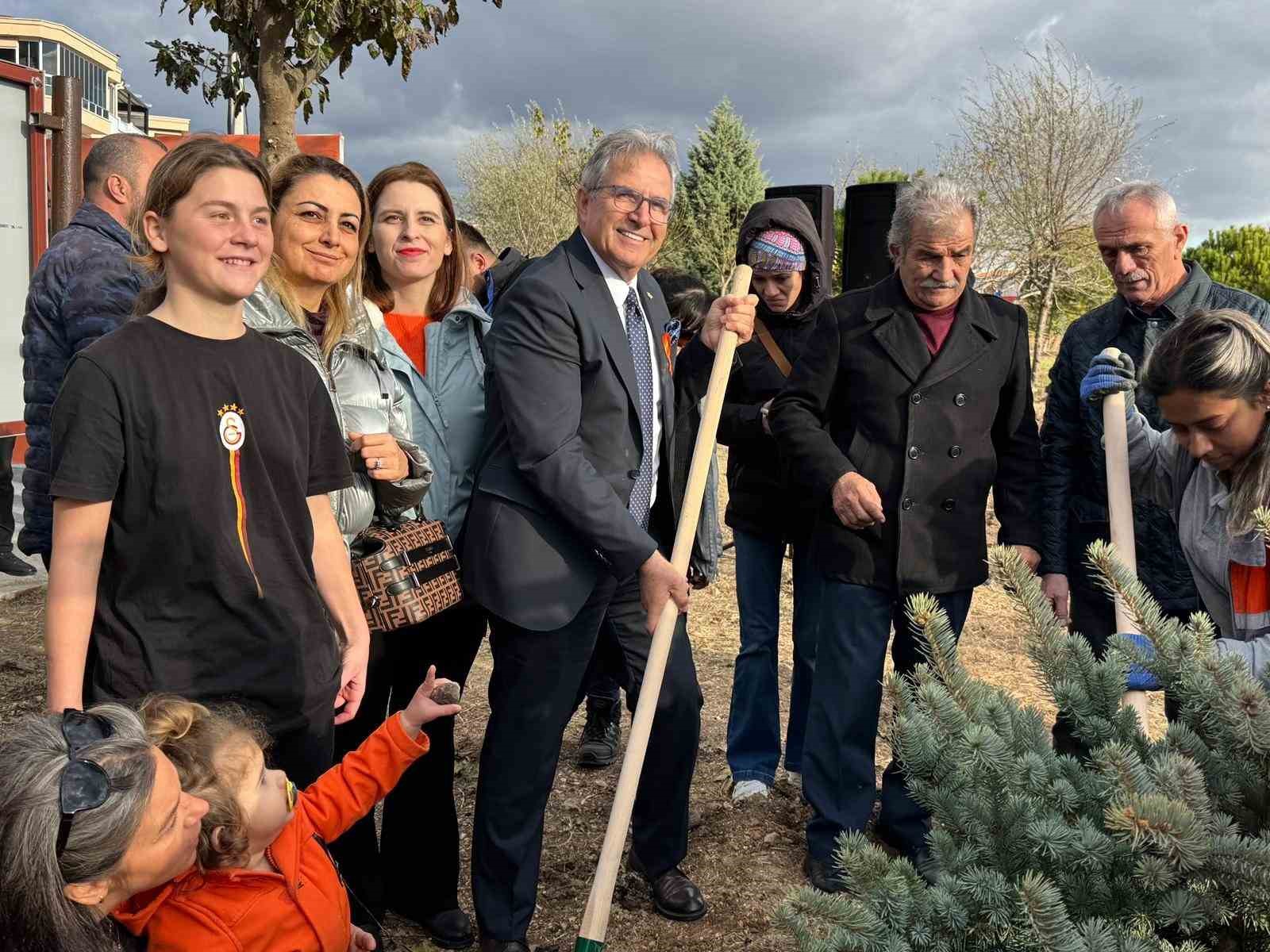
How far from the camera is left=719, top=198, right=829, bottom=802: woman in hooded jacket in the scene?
13.9 feet

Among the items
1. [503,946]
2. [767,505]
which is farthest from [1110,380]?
[503,946]

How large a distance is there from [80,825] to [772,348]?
321 cm

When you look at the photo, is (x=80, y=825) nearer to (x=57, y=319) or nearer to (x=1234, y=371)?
(x=1234, y=371)

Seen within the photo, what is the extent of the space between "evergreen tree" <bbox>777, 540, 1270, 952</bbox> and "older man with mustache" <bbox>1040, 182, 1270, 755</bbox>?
1413 millimetres

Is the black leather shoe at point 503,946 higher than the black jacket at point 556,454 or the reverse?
the reverse

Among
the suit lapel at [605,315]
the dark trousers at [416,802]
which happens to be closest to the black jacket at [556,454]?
the suit lapel at [605,315]

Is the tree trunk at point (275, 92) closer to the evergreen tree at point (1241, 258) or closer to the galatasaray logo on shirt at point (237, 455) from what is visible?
the galatasaray logo on shirt at point (237, 455)

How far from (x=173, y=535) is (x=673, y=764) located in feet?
5.41

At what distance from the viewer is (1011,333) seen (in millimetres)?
3516

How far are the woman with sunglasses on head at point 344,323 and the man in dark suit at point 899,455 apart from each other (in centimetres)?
127

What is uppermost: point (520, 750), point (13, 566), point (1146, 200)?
point (1146, 200)

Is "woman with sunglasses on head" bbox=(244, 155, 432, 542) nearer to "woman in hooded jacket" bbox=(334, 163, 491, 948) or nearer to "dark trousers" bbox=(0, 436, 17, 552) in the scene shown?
"woman in hooded jacket" bbox=(334, 163, 491, 948)

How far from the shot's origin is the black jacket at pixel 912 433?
3.39 m

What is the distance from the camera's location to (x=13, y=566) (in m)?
7.28
